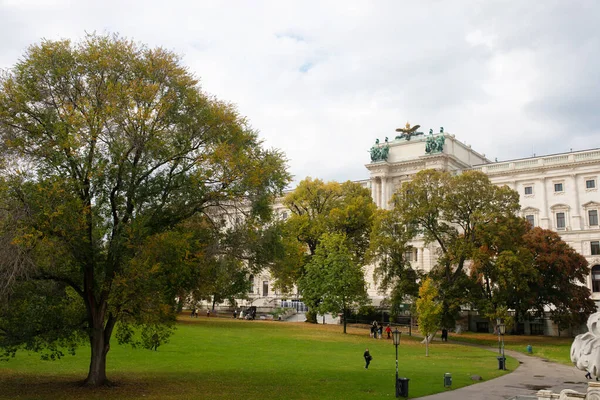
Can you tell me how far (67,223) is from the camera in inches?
789

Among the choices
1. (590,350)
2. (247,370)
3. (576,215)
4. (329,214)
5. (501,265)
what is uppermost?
(576,215)

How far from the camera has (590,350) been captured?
15.2m

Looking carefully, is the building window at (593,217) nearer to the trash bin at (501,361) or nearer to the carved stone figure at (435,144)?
the carved stone figure at (435,144)

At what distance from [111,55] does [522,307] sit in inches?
1938

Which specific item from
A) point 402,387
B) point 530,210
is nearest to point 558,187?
point 530,210

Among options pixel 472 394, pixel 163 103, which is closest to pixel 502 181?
pixel 472 394

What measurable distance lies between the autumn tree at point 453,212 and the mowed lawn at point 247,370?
8482mm

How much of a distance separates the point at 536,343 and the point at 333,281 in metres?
20.3

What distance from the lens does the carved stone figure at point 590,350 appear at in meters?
14.9

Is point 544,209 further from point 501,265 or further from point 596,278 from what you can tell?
point 501,265

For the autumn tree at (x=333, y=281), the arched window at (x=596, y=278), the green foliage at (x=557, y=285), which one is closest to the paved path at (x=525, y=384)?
the autumn tree at (x=333, y=281)

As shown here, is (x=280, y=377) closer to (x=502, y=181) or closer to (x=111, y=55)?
(x=111, y=55)

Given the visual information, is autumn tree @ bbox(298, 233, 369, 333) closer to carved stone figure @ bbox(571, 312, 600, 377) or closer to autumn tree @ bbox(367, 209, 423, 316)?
autumn tree @ bbox(367, 209, 423, 316)

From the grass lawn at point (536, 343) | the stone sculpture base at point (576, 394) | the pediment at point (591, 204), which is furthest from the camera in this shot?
the pediment at point (591, 204)
